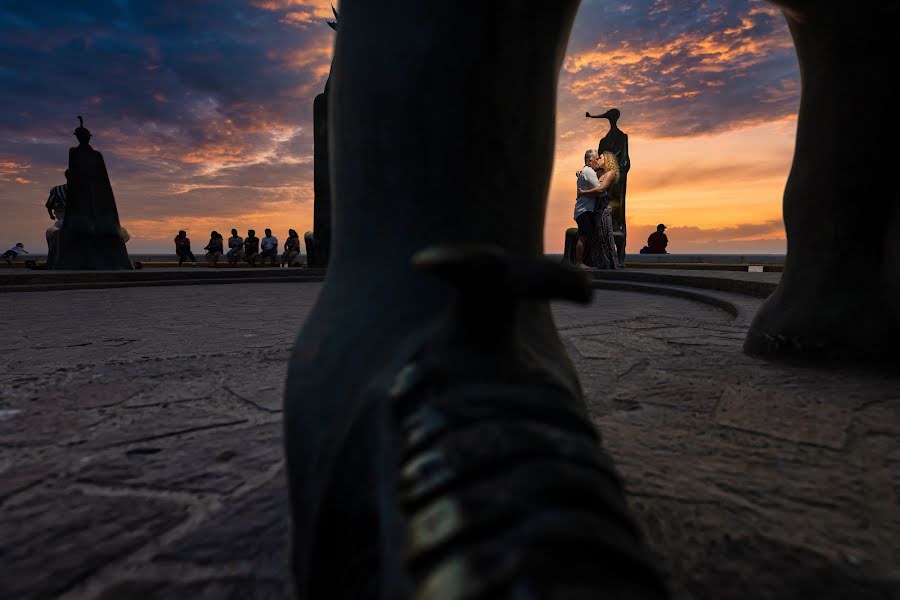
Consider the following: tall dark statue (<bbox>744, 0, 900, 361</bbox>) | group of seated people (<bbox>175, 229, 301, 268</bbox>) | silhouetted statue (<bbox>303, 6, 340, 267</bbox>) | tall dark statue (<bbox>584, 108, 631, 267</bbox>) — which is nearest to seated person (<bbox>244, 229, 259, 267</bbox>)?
group of seated people (<bbox>175, 229, 301, 268</bbox>)

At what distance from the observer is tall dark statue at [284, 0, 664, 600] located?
1.05 feet

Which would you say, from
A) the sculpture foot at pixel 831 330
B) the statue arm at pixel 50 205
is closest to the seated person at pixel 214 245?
the statue arm at pixel 50 205

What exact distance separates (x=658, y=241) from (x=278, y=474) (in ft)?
61.8

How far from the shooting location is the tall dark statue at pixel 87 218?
29.2 feet

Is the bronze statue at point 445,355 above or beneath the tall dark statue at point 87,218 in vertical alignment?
beneath

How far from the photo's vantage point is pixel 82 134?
29.7 feet

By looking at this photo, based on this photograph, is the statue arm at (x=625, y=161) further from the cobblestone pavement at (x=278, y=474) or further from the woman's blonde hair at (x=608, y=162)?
the cobblestone pavement at (x=278, y=474)

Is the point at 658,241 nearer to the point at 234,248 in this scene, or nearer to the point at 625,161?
the point at 625,161

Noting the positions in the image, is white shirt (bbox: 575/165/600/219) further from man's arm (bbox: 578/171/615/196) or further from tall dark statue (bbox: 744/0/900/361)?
tall dark statue (bbox: 744/0/900/361)

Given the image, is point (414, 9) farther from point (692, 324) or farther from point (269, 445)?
point (692, 324)

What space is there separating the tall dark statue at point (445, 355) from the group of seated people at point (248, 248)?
1569 cm

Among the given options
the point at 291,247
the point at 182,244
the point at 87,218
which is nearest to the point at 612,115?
the point at 291,247

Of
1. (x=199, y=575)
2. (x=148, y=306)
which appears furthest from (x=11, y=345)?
(x=199, y=575)

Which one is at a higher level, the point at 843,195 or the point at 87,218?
the point at 87,218
